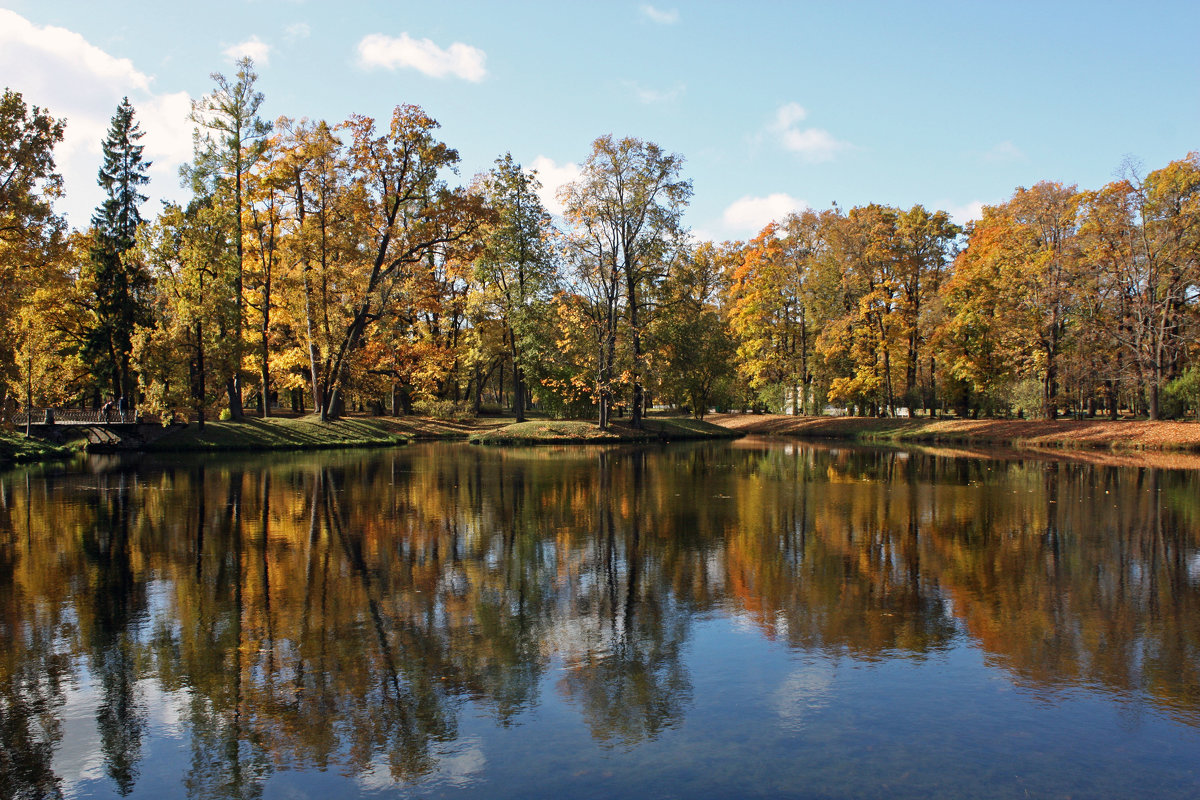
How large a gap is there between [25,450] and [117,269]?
13673 mm

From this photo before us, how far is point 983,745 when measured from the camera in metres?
5.01

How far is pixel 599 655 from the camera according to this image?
6648 mm

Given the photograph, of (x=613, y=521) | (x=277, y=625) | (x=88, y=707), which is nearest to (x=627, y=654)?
(x=277, y=625)

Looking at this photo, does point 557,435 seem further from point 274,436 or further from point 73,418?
point 73,418

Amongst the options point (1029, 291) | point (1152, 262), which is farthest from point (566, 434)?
point (1152, 262)

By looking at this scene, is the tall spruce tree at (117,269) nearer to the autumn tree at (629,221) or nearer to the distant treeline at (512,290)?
the distant treeline at (512,290)

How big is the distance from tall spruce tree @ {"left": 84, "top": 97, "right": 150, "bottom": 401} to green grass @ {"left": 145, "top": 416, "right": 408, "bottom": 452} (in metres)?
5.62

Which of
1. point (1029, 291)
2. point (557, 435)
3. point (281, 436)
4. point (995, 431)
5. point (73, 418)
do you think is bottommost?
point (995, 431)

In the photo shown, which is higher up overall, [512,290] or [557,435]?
[512,290]

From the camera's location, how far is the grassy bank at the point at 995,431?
35.7 meters

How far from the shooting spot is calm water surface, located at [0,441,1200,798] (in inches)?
186

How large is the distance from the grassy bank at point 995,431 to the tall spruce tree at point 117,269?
34.3 metres

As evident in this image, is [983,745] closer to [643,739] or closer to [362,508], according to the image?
[643,739]

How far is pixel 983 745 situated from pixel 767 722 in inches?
52.2
